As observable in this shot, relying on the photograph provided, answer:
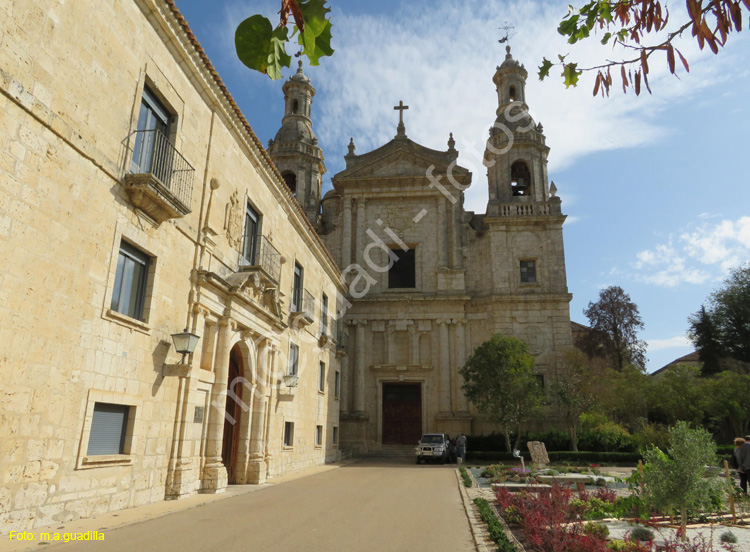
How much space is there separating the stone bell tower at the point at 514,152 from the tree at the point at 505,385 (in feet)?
29.4

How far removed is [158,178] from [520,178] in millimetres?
25466

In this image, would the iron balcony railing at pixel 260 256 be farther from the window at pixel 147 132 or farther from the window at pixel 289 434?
the window at pixel 289 434

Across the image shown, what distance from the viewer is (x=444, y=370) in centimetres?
2692

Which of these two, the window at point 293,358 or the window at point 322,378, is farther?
the window at point 322,378

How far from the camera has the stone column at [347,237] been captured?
29.4 metres

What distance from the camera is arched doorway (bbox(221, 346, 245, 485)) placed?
1312 centimetres

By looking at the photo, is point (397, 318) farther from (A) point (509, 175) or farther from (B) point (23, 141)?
(B) point (23, 141)

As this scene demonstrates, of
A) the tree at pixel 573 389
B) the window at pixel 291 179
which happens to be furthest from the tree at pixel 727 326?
the window at pixel 291 179

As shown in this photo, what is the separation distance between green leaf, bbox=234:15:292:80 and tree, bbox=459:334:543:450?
22.2m

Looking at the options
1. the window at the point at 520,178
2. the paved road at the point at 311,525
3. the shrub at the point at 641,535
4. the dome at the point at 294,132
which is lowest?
the paved road at the point at 311,525

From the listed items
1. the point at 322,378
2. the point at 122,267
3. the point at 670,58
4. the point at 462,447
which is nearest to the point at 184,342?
the point at 122,267

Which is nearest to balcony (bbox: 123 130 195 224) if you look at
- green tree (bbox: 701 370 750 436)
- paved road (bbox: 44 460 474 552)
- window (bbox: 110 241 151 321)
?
window (bbox: 110 241 151 321)

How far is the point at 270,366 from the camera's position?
14.9 metres

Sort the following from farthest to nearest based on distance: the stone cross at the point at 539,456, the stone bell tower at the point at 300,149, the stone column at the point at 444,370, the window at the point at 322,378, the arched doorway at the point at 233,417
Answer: the stone bell tower at the point at 300,149 → the stone column at the point at 444,370 → the window at the point at 322,378 → the stone cross at the point at 539,456 → the arched doorway at the point at 233,417
